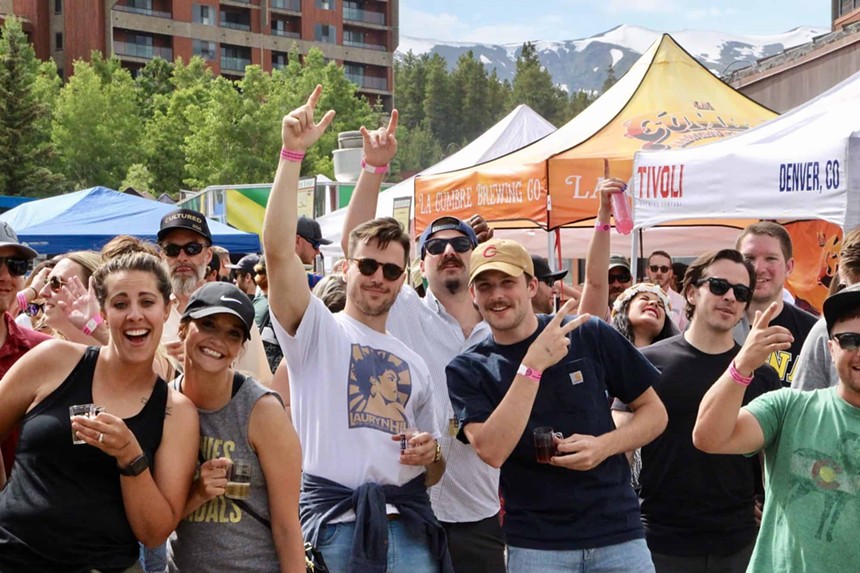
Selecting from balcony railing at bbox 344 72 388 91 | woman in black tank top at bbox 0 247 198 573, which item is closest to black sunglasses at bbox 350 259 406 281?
→ woman in black tank top at bbox 0 247 198 573

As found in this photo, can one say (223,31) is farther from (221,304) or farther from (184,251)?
(221,304)

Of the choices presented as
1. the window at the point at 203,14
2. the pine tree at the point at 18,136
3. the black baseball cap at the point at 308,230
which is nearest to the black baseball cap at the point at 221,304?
the black baseball cap at the point at 308,230

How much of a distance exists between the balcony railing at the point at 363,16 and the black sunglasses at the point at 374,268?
304ft

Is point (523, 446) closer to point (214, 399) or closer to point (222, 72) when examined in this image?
point (214, 399)

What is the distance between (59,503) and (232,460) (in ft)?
1.73

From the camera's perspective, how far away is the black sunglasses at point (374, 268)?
3.80 metres

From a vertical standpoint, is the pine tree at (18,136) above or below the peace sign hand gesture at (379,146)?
above

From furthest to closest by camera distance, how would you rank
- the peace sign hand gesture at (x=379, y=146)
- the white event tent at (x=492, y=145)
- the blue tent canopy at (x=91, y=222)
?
1. the white event tent at (x=492, y=145)
2. the blue tent canopy at (x=91, y=222)
3. the peace sign hand gesture at (x=379, y=146)

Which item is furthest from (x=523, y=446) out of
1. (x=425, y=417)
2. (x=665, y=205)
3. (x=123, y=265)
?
(x=665, y=205)

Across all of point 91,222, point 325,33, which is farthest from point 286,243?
point 325,33

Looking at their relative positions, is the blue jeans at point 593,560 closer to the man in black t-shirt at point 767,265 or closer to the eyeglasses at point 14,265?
the man in black t-shirt at point 767,265

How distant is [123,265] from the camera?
3.32 m

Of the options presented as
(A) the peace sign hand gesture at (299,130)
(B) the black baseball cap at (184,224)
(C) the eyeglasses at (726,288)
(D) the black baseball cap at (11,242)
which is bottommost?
(C) the eyeglasses at (726,288)

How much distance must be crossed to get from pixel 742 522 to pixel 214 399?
2.32 meters
